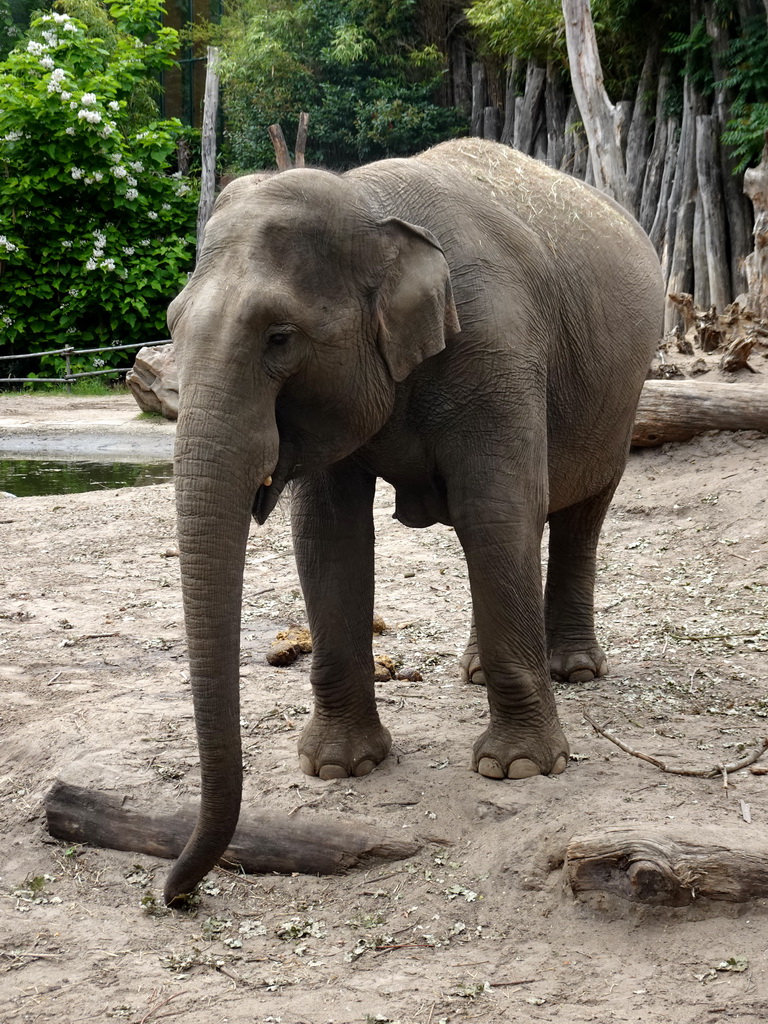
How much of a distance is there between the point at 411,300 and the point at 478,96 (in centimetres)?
1670

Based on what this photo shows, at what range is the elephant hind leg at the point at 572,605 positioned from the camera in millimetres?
5125

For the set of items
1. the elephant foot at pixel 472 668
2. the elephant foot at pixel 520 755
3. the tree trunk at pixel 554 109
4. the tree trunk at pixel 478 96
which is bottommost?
the elephant foot at pixel 472 668

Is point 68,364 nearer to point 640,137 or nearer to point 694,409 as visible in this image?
point 640,137

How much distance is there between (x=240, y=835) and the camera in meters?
3.77

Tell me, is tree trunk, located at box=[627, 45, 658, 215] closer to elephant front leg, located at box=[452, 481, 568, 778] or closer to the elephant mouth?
elephant front leg, located at box=[452, 481, 568, 778]

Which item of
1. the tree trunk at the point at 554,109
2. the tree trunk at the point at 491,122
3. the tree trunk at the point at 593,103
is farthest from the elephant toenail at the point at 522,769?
the tree trunk at the point at 491,122

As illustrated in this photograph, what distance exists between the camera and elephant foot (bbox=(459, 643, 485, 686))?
5.14 metres

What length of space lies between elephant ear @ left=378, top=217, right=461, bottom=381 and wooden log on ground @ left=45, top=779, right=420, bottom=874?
143cm

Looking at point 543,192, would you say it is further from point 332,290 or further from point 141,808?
point 141,808

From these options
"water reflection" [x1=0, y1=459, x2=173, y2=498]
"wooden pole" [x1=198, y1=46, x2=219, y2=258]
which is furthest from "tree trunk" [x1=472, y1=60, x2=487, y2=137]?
"water reflection" [x1=0, y1=459, x2=173, y2=498]

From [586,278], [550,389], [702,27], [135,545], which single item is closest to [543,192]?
[586,278]

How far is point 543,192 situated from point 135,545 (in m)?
4.79

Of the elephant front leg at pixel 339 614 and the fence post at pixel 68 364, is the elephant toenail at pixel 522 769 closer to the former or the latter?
the elephant front leg at pixel 339 614

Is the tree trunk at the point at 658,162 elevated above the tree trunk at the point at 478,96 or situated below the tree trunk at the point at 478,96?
below
